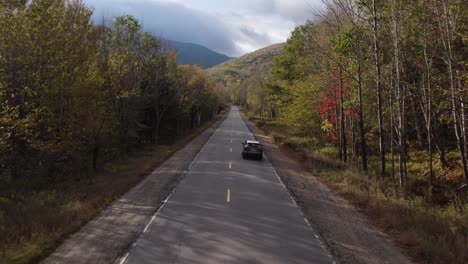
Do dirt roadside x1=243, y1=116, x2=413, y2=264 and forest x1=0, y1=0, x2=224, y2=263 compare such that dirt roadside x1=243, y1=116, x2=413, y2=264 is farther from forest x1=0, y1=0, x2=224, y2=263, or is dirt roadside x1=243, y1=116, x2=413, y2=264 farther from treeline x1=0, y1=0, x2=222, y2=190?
treeline x1=0, y1=0, x2=222, y2=190

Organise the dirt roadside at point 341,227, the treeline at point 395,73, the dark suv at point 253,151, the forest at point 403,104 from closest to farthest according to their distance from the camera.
A: the dirt roadside at point 341,227
the forest at point 403,104
the treeline at point 395,73
the dark suv at point 253,151

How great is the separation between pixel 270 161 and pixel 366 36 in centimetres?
1131

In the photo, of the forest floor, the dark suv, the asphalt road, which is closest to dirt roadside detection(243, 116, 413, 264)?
the forest floor

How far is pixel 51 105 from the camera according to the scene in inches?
773

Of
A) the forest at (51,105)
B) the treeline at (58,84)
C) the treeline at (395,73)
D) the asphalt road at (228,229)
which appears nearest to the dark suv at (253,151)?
the treeline at (395,73)

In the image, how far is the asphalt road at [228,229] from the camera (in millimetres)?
8633

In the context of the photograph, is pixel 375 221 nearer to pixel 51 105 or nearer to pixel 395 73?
pixel 395 73

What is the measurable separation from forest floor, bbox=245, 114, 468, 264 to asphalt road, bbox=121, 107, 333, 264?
2.31 feet

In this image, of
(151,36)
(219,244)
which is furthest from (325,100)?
(219,244)

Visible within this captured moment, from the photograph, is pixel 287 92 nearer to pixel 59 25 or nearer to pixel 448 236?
pixel 59 25

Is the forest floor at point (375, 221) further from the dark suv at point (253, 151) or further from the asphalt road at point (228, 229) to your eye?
the dark suv at point (253, 151)

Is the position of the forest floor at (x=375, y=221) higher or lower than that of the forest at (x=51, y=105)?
lower

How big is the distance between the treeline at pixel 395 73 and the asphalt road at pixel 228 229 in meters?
6.62

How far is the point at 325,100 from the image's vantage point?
32.4 m
